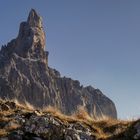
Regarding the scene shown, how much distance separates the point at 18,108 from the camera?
21625 millimetres

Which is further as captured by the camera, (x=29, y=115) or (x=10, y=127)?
(x=29, y=115)

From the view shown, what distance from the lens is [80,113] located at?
67.5 ft

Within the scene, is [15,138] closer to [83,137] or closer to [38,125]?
[38,125]

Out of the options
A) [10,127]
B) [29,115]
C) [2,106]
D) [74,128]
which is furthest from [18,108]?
[74,128]

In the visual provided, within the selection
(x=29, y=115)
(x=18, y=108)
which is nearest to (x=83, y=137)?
(x=29, y=115)

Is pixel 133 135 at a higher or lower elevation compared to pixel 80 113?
lower

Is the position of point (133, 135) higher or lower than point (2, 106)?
lower

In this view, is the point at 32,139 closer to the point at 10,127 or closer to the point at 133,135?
the point at 10,127

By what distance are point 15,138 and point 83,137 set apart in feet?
9.22

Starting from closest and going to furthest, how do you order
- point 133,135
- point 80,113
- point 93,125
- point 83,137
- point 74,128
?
point 133,135 < point 83,137 < point 74,128 < point 93,125 < point 80,113

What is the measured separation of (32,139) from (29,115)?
3585 millimetres

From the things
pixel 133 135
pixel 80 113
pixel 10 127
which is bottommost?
pixel 133 135

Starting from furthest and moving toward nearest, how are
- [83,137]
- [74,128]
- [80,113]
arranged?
1. [80,113]
2. [74,128]
3. [83,137]

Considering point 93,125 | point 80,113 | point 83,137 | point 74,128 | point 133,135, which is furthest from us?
point 80,113
